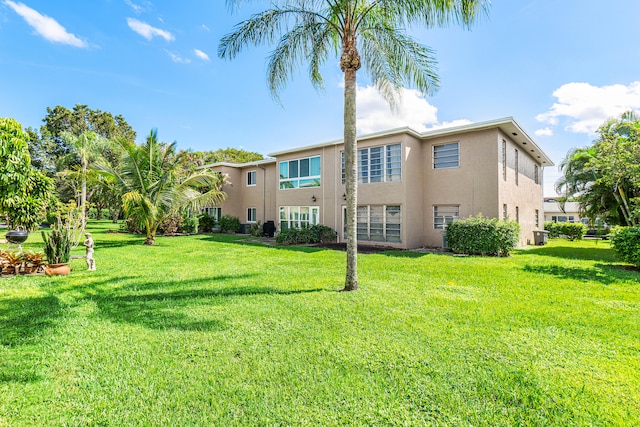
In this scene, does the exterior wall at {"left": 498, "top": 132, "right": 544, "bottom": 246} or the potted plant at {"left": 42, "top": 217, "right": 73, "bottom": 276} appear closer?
the potted plant at {"left": 42, "top": 217, "right": 73, "bottom": 276}

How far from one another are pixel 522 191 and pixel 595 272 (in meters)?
10.1

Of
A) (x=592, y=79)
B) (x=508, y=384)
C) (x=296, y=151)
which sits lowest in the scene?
(x=508, y=384)

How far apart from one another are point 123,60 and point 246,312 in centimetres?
1615

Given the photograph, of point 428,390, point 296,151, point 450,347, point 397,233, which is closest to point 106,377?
point 428,390

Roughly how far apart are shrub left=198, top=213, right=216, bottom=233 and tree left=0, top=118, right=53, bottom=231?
19528 mm

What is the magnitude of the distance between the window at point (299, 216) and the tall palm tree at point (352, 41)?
37.0 ft

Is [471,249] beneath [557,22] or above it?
beneath

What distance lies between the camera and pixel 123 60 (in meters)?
15.4

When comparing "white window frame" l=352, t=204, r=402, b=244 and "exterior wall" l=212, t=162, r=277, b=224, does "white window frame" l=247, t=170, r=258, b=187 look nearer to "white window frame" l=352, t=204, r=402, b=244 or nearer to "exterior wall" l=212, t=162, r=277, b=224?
"exterior wall" l=212, t=162, r=277, b=224

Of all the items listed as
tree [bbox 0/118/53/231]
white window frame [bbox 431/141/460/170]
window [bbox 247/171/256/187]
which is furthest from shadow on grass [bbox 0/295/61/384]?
window [bbox 247/171/256/187]

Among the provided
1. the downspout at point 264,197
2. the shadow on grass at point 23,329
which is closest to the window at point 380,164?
the downspout at point 264,197

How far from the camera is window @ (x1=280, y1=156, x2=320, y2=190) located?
19.8m

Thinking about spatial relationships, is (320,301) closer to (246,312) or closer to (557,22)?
(246,312)

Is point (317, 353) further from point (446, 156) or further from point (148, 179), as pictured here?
point (148, 179)
